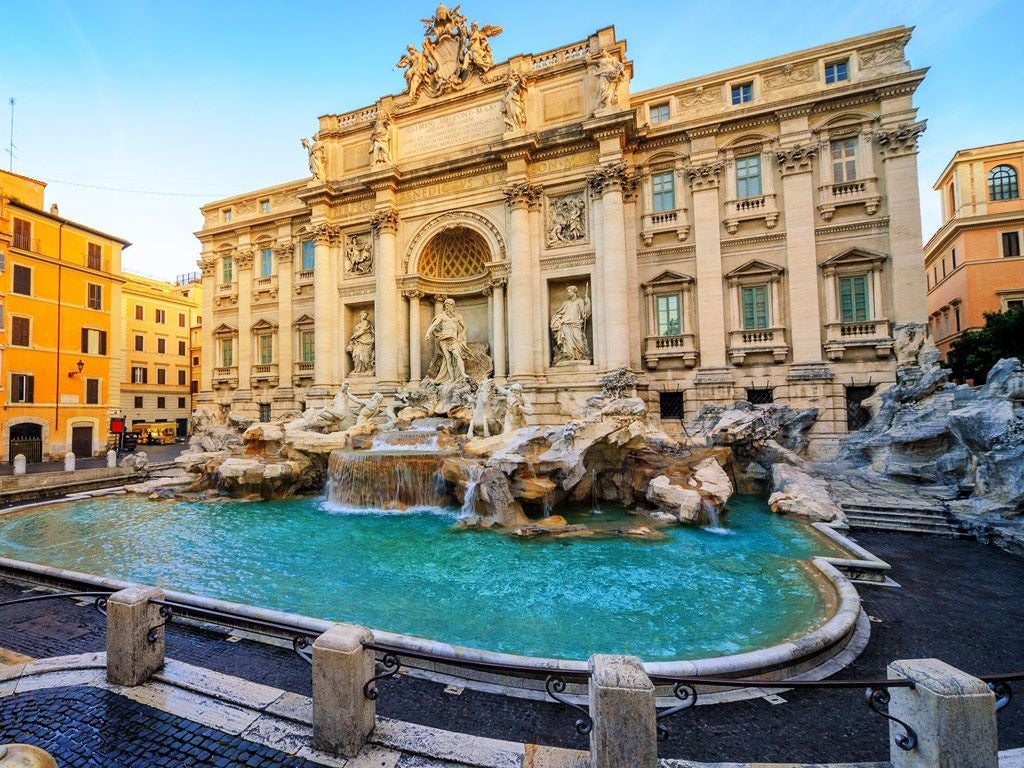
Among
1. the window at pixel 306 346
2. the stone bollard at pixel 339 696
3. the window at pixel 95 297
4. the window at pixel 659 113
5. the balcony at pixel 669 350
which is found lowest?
the stone bollard at pixel 339 696

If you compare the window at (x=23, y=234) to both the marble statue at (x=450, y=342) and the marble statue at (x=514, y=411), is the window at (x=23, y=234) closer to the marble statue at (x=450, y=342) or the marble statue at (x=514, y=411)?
the marble statue at (x=450, y=342)

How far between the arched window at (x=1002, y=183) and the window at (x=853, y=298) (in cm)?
2083

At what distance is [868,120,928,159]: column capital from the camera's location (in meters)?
14.4

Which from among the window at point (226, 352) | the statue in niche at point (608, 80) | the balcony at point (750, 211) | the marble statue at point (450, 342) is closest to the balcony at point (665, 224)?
the balcony at point (750, 211)

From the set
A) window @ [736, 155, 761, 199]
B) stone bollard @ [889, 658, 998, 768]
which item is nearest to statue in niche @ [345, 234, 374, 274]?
window @ [736, 155, 761, 199]

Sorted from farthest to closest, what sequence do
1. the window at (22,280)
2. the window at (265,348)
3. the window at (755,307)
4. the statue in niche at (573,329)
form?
the window at (265,348) → the window at (22,280) → the statue in niche at (573,329) → the window at (755,307)

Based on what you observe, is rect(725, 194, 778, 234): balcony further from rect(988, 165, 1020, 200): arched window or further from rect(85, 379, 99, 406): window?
rect(85, 379, 99, 406): window

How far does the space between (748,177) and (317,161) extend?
18.3 m

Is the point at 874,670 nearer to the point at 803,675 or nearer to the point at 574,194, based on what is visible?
the point at 803,675

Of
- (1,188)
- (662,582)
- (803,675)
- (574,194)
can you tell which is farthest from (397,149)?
(803,675)

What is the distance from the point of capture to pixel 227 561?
7.30m

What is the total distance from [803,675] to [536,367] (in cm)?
1376

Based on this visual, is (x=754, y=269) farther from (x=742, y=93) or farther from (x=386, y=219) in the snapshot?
(x=386, y=219)

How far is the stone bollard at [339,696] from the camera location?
9.12 ft
